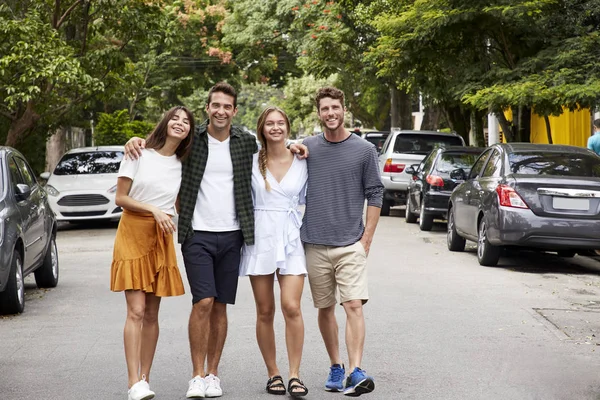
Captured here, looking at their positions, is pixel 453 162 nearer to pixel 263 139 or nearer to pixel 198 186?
pixel 263 139

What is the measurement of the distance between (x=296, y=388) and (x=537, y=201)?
21.8 feet

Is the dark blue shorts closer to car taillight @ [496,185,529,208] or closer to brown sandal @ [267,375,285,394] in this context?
brown sandal @ [267,375,285,394]

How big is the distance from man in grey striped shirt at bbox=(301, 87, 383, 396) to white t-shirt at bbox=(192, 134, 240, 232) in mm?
490

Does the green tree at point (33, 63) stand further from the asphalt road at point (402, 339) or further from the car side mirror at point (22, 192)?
the car side mirror at point (22, 192)

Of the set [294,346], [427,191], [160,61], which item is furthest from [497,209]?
[160,61]

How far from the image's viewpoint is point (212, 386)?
6250 mm

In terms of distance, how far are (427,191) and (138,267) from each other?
12.1 m

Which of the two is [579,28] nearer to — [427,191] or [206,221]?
[427,191]

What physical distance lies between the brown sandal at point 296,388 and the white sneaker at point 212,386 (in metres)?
0.43

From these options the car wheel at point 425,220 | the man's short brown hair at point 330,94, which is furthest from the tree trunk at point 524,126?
the man's short brown hair at point 330,94

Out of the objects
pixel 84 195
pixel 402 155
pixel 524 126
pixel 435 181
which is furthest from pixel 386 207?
pixel 84 195

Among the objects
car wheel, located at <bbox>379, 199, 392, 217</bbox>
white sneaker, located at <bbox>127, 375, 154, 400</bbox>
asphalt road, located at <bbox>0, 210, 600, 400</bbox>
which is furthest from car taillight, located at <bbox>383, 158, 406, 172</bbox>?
white sneaker, located at <bbox>127, 375, 154, 400</bbox>

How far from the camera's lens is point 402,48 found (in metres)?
20.9

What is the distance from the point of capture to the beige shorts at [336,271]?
20.6 ft
